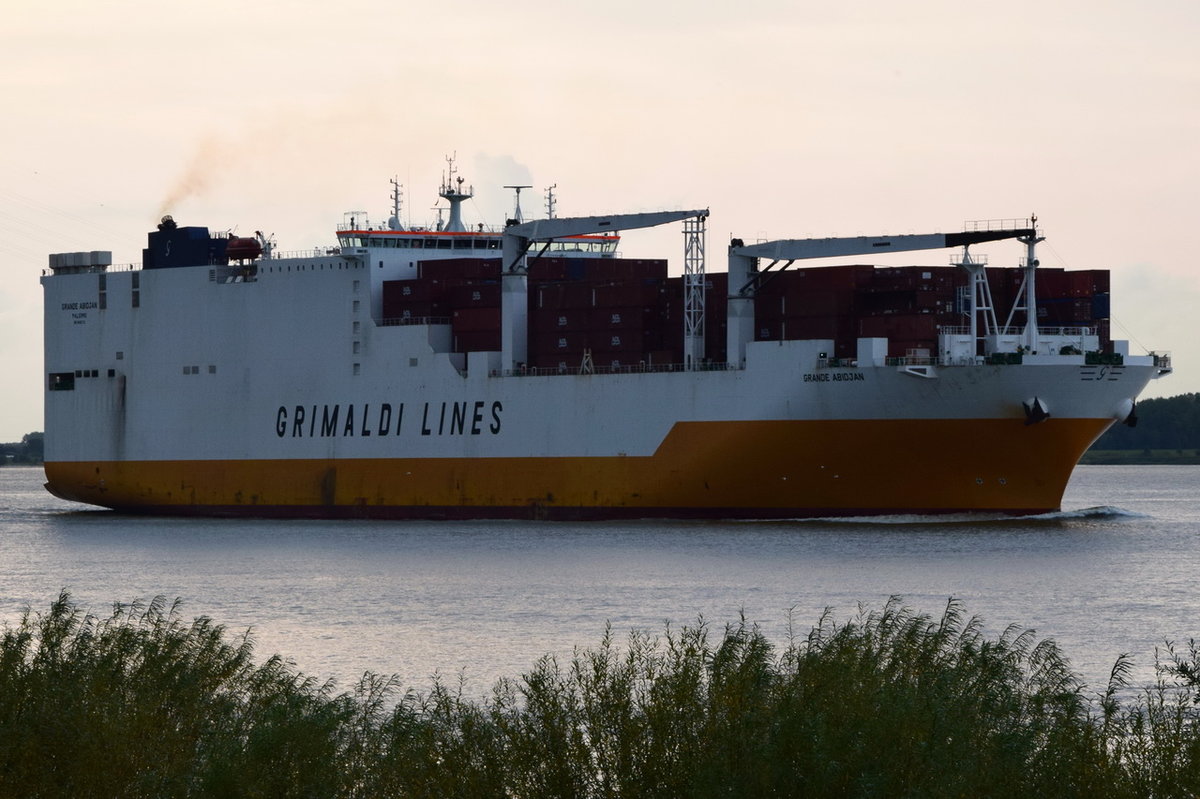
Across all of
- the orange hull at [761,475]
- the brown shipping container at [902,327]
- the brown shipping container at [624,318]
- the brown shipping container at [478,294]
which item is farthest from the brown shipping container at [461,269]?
the brown shipping container at [902,327]

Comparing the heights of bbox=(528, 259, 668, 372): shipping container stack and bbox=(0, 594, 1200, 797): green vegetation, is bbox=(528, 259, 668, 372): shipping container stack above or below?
above

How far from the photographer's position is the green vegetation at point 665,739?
12055 millimetres

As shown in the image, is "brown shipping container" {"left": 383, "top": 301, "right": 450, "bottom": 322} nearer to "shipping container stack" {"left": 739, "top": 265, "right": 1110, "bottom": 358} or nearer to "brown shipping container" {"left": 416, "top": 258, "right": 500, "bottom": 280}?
"brown shipping container" {"left": 416, "top": 258, "right": 500, "bottom": 280}

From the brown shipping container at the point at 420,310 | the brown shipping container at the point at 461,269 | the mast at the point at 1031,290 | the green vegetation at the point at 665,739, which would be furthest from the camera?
the brown shipping container at the point at 461,269

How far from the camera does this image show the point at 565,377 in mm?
47094

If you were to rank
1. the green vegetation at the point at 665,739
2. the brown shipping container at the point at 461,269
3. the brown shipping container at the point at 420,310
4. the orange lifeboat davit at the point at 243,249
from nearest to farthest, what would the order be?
1. the green vegetation at the point at 665,739
2. the brown shipping container at the point at 420,310
3. the brown shipping container at the point at 461,269
4. the orange lifeboat davit at the point at 243,249

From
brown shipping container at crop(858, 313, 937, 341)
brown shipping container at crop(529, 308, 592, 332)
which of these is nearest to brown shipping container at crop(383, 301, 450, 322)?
brown shipping container at crop(529, 308, 592, 332)

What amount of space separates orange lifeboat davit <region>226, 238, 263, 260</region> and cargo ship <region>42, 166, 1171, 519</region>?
0.32 feet

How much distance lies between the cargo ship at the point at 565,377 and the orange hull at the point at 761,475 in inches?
2.5

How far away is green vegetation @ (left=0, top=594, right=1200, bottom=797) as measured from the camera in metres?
12.1

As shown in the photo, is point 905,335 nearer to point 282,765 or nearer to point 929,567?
point 929,567

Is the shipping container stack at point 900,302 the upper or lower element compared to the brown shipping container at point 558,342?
upper

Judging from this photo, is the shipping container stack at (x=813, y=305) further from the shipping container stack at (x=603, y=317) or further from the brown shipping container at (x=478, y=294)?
the brown shipping container at (x=478, y=294)

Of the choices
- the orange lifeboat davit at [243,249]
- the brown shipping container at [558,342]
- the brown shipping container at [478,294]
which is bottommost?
the brown shipping container at [558,342]
